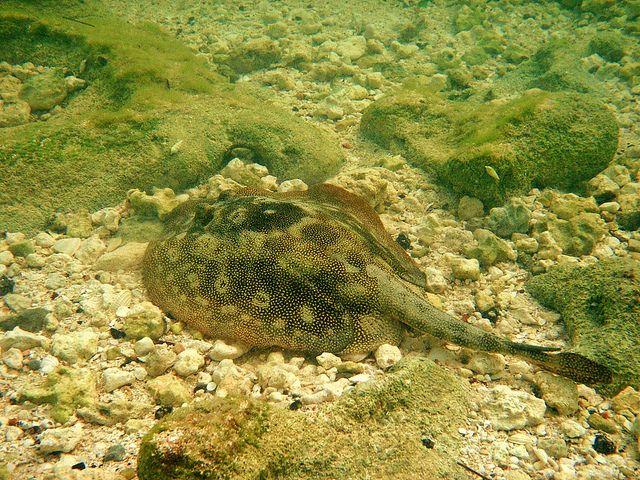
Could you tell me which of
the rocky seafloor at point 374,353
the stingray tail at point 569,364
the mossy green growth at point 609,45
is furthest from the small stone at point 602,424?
the mossy green growth at point 609,45

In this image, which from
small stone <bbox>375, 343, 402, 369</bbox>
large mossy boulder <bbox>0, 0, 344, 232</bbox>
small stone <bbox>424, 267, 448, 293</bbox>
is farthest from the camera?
large mossy boulder <bbox>0, 0, 344, 232</bbox>

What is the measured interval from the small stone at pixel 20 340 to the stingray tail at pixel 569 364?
4090mm

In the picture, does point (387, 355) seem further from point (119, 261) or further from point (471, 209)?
point (119, 261)

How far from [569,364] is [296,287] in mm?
2334

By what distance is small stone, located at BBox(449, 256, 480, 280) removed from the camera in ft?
15.0

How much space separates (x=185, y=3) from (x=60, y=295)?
10.8 meters

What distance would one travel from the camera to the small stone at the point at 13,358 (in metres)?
3.35

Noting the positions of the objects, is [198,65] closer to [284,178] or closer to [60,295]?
[284,178]

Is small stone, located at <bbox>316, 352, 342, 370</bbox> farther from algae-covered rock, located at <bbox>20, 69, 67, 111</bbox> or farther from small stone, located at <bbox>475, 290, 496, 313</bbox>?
algae-covered rock, located at <bbox>20, 69, 67, 111</bbox>

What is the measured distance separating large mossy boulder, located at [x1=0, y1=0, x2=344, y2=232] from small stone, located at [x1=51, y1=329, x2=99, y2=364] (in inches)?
89.5

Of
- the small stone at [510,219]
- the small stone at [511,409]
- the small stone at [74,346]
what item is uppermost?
the small stone at [510,219]

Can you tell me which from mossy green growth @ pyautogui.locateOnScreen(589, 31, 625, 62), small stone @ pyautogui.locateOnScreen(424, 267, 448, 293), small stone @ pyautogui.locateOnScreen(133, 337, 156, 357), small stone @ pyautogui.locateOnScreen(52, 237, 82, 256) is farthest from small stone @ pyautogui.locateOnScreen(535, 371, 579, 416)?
mossy green growth @ pyautogui.locateOnScreen(589, 31, 625, 62)

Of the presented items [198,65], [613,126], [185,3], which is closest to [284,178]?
[198,65]

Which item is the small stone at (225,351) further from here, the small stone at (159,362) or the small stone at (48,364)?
the small stone at (48,364)
